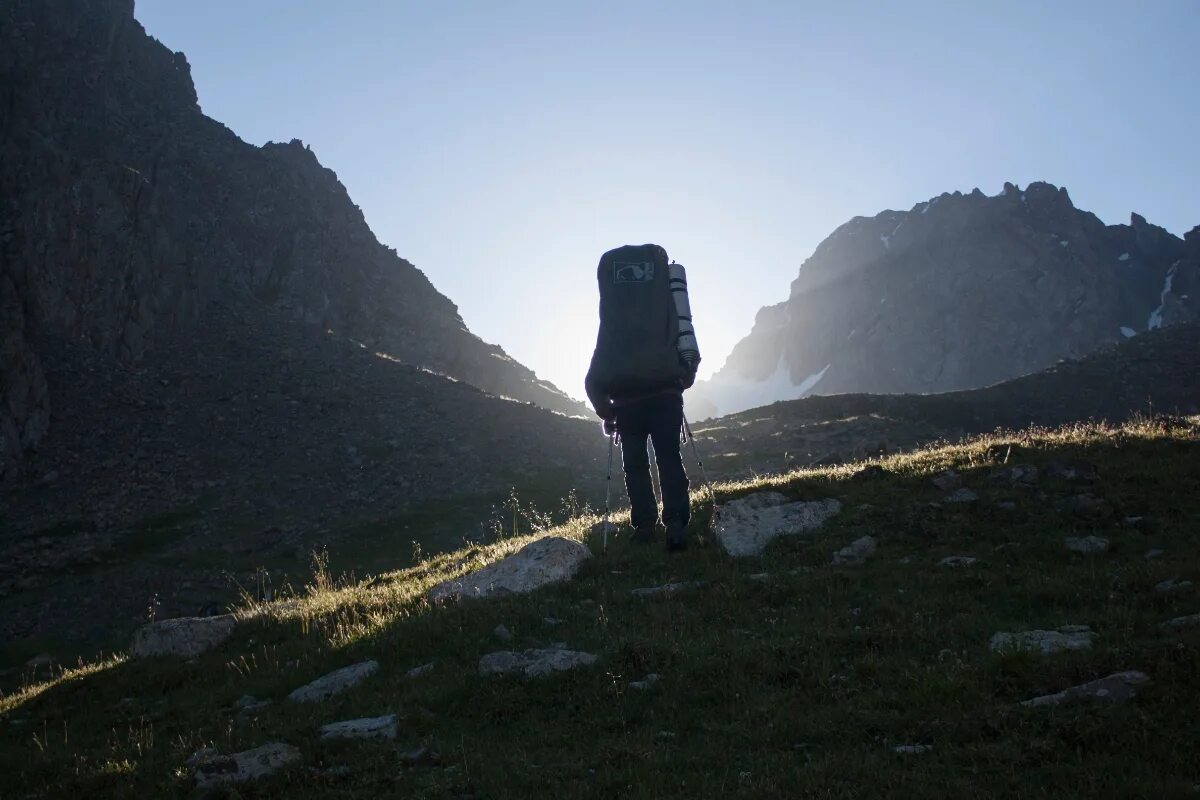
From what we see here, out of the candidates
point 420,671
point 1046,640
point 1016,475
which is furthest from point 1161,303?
point 420,671

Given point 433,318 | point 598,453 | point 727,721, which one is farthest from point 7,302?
point 727,721

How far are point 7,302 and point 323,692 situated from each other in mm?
65552

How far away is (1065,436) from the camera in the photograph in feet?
45.5

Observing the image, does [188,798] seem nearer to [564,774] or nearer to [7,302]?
[564,774]

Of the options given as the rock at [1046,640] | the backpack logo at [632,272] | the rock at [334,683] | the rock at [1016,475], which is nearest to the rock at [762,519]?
the rock at [1016,475]

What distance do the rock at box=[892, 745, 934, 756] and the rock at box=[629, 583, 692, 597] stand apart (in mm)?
4424

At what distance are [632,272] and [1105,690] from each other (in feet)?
28.5

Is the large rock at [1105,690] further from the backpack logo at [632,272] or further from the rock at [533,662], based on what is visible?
the backpack logo at [632,272]

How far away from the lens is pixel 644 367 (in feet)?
40.0

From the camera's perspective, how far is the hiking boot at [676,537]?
37.5ft

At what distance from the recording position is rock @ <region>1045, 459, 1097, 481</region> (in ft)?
37.9

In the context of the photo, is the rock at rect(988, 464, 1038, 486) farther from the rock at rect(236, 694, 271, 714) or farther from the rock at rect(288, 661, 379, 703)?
the rock at rect(236, 694, 271, 714)

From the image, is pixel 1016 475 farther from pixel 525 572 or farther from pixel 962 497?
pixel 525 572

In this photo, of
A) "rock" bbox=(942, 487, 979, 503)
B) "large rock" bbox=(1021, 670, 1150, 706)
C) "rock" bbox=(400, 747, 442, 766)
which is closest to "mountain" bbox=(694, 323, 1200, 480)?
"rock" bbox=(942, 487, 979, 503)
